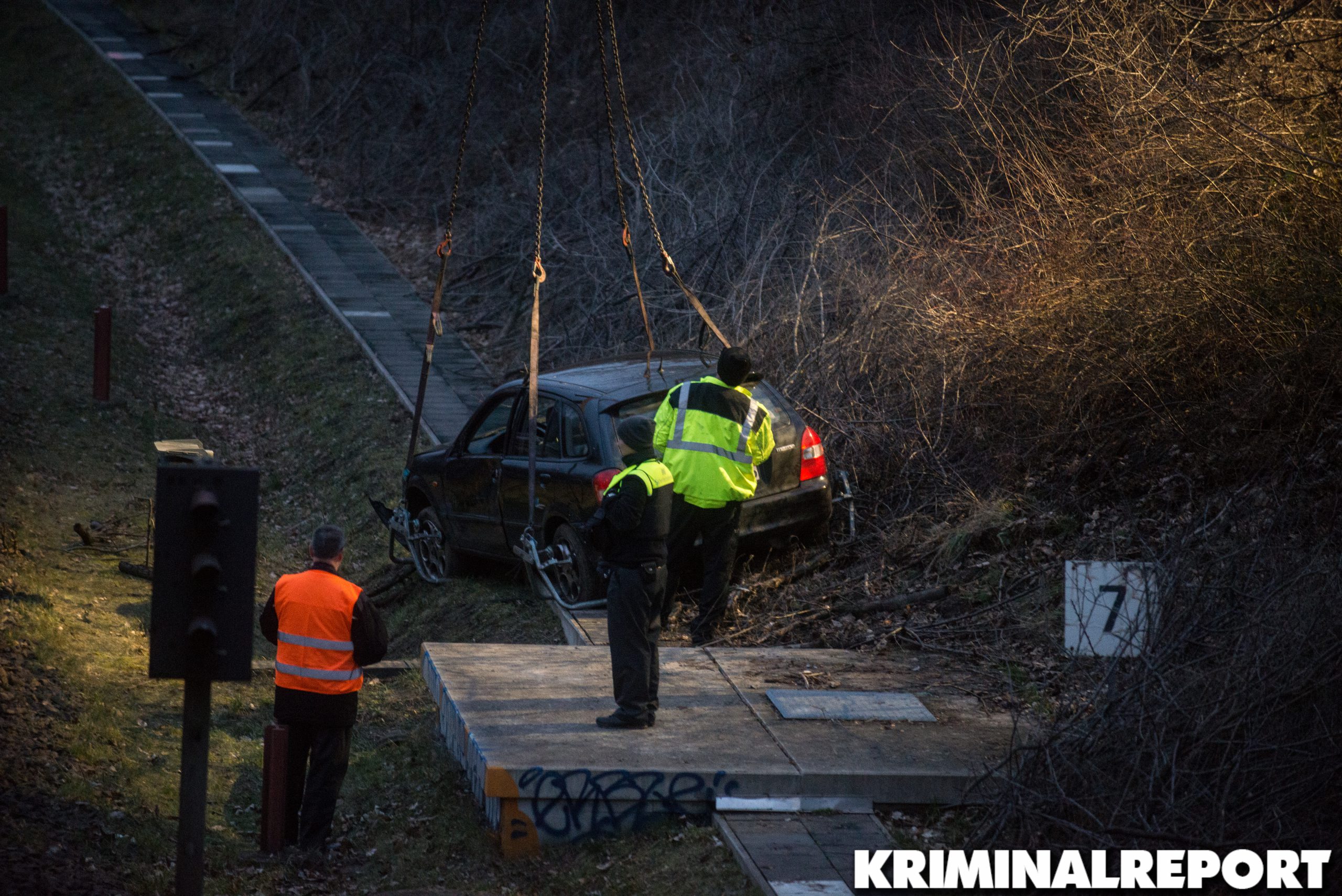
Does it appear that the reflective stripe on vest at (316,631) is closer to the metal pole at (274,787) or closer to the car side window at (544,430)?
the metal pole at (274,787)

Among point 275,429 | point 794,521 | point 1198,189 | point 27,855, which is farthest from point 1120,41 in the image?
point 275,429

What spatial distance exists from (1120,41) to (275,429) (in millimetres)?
11623

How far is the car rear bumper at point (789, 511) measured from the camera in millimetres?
10031

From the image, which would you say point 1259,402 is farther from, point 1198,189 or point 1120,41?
point 1120,41

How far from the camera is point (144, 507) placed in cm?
1538

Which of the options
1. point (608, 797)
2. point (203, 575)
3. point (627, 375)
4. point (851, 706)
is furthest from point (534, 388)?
point (203, 575)

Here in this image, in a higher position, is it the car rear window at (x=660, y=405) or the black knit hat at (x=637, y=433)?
the black knit hat at (x=637, y=433)

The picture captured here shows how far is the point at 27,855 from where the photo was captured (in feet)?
20.4

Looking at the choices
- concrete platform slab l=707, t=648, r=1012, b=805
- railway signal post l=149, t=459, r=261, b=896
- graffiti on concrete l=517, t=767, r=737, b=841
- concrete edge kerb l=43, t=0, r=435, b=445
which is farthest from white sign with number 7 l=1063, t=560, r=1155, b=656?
concrete edge kerb l=43, t=0, r=435, b=445

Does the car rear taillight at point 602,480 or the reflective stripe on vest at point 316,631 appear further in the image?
the car rear taillight at point 602,480

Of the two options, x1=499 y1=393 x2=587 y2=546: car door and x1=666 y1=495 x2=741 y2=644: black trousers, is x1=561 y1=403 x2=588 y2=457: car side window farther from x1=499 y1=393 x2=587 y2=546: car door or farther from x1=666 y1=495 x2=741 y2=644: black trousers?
x1=666 y1=495 x2=741 y2=644: black trousers

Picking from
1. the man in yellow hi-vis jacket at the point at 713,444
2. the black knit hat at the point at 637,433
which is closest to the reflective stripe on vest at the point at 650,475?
the black knit hat at the point at 637,433

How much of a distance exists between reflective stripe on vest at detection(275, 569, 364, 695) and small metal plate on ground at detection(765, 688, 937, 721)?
242 centimetres

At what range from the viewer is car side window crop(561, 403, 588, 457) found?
33.4 feet
